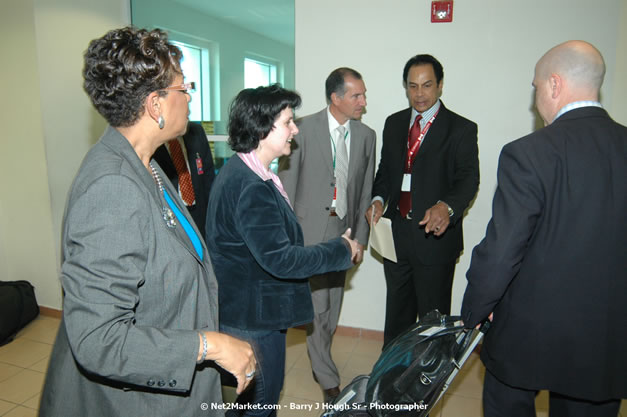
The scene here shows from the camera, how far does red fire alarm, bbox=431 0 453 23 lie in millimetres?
2803

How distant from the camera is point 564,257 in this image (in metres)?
1.35

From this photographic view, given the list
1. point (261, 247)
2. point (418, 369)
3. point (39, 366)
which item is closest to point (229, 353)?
point (261, 247)

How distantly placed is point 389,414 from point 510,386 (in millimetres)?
485

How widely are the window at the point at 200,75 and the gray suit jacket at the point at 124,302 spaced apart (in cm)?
303

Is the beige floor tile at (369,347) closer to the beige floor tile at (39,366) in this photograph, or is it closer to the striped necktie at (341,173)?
the striped necktie at (341,173)

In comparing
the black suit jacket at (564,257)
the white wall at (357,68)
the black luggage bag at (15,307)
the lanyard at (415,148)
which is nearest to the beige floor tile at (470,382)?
the white wall at (357,68)

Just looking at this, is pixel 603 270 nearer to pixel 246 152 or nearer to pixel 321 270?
pixel 321 270

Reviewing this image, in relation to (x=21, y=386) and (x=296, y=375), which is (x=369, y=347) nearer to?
(x=296, y=375)

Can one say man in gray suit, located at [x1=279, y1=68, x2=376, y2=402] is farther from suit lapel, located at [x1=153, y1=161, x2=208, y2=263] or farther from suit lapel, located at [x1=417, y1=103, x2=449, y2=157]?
suit lapel, located at [x1=153, y1=161, x2=208, y2=263]

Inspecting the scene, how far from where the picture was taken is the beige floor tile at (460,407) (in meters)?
2.38

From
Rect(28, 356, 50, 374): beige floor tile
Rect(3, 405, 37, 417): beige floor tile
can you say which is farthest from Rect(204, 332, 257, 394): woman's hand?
Rect(28, 356, 50, 374): beige floor tile

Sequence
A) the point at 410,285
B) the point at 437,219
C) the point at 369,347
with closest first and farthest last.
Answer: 1. the point at 437,219
2. the point at 410,285
3. the point at 369,347

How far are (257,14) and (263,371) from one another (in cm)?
318

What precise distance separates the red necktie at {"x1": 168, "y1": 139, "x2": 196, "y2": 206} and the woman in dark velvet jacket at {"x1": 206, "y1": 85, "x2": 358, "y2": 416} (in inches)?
38.2
